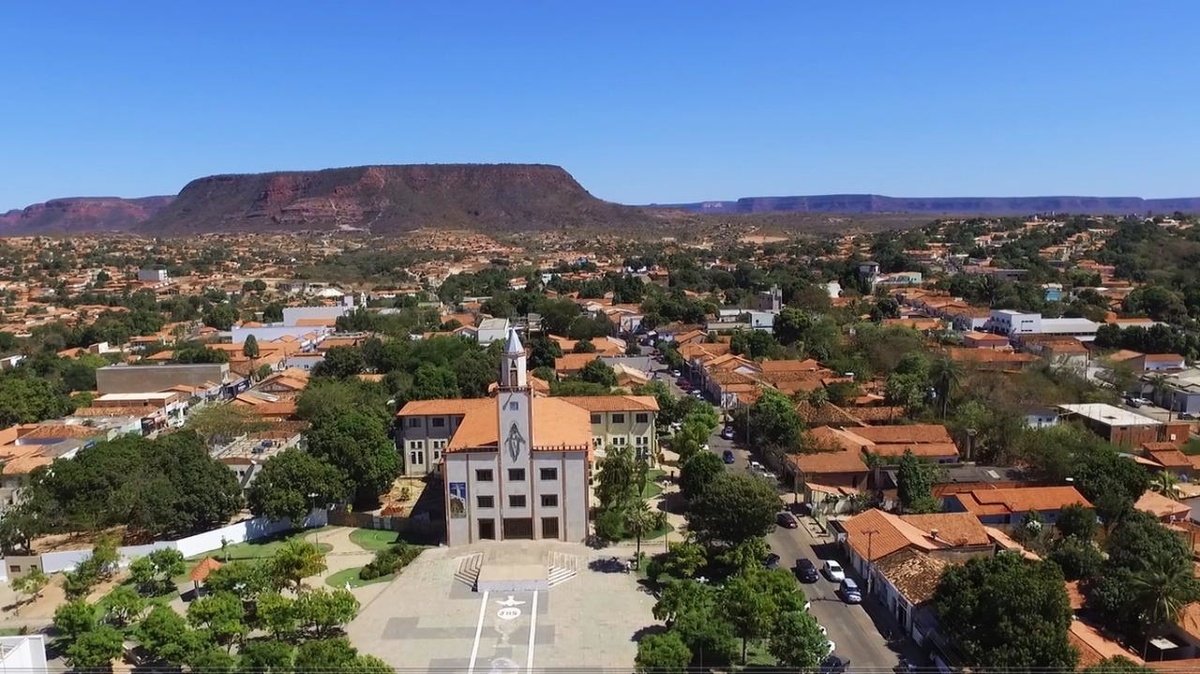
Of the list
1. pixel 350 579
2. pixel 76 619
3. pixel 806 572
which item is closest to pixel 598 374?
pixel 350 579

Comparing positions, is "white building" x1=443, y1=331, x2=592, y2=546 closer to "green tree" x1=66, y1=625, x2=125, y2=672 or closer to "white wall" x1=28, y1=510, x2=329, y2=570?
"white wall" x1=28, y1=510, x2=329, y2=570

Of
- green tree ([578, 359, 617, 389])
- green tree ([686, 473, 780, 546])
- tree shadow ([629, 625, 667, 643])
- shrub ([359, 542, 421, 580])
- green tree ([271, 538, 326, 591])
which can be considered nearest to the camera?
tree shadow ([629, 625, 667, 643])

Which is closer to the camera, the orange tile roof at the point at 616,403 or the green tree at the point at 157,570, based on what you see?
the green tree at the point at 157,570

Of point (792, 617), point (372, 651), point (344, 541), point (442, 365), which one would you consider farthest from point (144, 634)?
point (442, 365)

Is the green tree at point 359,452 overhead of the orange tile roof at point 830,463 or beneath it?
overhead

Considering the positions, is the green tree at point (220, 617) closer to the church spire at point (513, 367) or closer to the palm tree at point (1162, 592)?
the church spire at point (513, 367)

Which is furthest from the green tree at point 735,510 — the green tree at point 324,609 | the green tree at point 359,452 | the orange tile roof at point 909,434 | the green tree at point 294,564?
the green tree at point 359,452

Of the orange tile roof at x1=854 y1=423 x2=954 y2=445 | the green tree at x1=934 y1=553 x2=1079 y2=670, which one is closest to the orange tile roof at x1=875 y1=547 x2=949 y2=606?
the green tree at x1=934 y1=553 x2=1079 y2=670
